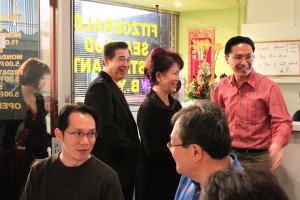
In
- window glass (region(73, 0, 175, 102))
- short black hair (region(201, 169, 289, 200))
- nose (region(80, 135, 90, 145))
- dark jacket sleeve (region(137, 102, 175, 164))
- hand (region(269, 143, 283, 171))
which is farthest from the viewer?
window glass (region(73, 0, 175, 102))

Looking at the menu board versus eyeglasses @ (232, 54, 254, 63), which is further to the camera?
the menu board

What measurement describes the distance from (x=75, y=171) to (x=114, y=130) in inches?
20.6

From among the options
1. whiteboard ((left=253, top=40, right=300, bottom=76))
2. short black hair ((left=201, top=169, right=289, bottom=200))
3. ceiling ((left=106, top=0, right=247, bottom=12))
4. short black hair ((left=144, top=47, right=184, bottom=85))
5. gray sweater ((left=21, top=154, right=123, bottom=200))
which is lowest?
gray sweater ((left=21, top=154, right=123, bottom=200))

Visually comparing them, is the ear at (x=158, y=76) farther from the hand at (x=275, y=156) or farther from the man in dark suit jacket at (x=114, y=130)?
the hand at (x=275, y=156)

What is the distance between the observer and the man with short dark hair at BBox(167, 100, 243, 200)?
4.65ft

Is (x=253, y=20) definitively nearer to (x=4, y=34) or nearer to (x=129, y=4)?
(x=129, y=4)

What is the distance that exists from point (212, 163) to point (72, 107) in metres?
0.94

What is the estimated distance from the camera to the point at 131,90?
6.27 m

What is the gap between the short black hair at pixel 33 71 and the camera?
122 inches

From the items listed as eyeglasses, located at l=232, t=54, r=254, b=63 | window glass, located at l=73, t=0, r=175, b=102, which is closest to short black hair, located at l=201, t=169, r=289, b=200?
eyeglasses, located at l=232, t=54, r=254, b=63

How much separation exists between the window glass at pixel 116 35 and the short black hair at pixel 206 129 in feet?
12.5

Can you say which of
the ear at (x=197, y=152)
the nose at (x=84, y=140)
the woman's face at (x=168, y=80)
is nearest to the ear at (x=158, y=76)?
the woman's face at (x=168, y=80)

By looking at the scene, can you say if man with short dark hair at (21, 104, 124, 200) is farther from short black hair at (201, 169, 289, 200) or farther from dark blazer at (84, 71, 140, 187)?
short black hair at (201, 169, 289, 200)

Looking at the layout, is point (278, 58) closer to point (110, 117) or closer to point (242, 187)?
point (110, 117)
